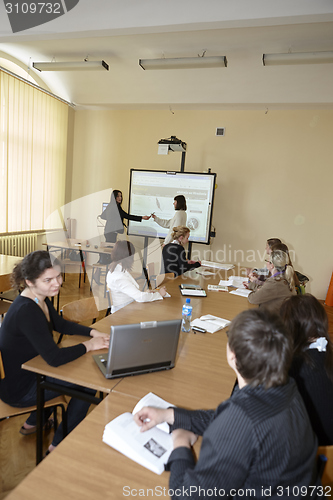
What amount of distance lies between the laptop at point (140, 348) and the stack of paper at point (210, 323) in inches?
28.1

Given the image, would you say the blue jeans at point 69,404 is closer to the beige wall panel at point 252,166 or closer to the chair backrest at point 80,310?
the chair backrest at point 80,310

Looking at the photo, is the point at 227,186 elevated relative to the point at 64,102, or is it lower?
lower

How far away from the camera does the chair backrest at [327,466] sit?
1.16 metres

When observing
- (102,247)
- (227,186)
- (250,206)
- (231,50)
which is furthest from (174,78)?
(102,247)

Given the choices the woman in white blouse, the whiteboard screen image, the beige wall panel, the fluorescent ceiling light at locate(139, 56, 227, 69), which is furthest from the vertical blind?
the woman in white blouse

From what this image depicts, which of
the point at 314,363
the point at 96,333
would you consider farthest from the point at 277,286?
the point at 96,333

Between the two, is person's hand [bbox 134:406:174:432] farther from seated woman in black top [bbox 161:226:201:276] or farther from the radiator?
the radiator

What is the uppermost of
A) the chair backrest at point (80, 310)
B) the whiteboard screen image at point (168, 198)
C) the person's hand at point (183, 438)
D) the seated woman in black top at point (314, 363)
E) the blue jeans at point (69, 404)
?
the whiteboard screen image at point (168, 198)

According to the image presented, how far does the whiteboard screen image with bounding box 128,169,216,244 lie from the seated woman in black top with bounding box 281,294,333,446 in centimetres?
469

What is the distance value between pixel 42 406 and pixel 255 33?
16.4ft

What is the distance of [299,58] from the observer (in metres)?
4.42

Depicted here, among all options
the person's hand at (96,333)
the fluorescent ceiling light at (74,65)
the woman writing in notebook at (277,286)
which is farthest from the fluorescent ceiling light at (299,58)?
the person's hand at (96,333)

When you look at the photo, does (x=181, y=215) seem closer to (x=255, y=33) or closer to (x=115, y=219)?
(x=115, y=219)

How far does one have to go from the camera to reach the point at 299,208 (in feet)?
20.5
